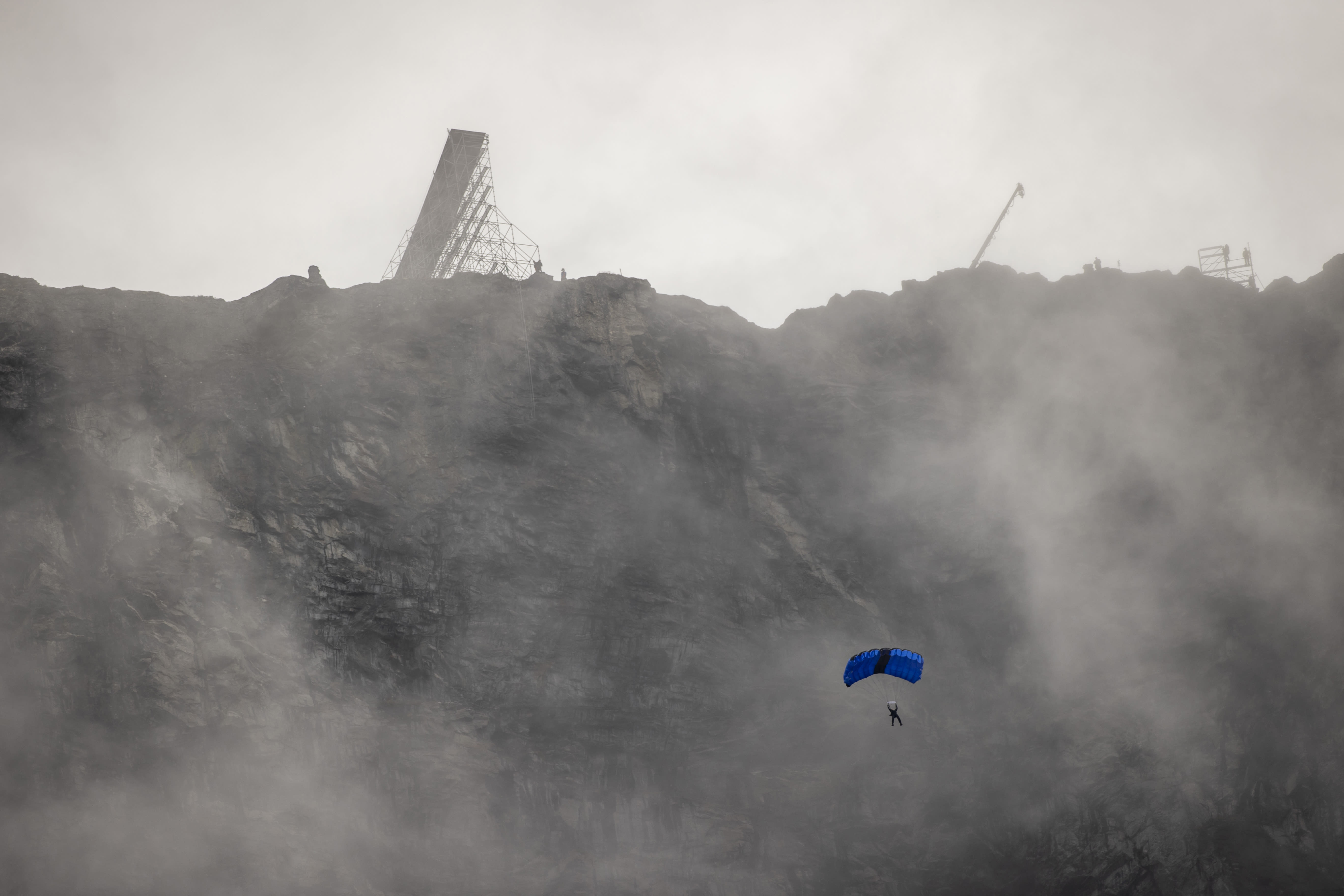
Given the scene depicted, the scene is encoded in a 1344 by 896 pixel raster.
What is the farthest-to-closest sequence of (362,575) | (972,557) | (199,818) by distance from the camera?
(972,557), (362,575), (199,818)

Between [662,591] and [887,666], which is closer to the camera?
[887,666]

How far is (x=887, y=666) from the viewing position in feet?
145

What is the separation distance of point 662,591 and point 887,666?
16.2m

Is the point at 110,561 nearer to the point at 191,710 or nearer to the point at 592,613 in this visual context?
the point at 191,710

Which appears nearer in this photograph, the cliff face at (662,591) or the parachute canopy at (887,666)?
the parachute canopy at (887,666)

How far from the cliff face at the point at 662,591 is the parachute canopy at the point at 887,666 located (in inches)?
470

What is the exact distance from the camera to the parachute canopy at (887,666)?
43656 mm

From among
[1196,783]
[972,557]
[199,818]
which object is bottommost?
[199,818]

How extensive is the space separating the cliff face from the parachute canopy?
11.9 metres

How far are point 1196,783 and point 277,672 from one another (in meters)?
45.8

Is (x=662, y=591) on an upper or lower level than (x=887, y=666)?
upper

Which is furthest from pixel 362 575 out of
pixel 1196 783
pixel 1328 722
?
pixel 1328 722

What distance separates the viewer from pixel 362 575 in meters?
54.5

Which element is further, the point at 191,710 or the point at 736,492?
the point at 736,492
